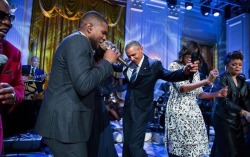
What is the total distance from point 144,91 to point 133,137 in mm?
575

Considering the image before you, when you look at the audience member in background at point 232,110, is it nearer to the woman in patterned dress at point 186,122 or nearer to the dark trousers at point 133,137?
the woman in patterned dress at point 186,122

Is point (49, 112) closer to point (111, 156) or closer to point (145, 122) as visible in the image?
point (111, 156)

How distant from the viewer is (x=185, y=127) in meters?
2.75

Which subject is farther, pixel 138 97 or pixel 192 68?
pixel 138 97

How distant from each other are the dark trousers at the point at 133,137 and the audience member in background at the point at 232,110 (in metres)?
1.03

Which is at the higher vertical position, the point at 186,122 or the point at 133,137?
the point at 186,122

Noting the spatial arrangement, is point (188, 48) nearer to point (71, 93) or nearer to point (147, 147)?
point (71, 93)

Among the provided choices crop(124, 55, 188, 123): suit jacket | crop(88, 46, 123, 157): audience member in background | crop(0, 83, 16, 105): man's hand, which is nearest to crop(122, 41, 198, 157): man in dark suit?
crop(124, 55, 188, 123): suit jacket

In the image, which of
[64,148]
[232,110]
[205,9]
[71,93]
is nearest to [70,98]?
[71,93]

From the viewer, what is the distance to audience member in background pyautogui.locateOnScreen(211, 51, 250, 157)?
9.45ft

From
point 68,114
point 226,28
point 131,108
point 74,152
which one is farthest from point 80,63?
point 226,28

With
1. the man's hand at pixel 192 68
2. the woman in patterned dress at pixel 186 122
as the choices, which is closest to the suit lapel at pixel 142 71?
the woman in patterned dress at pixel 186 122

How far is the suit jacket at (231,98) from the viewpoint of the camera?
9.52 feet

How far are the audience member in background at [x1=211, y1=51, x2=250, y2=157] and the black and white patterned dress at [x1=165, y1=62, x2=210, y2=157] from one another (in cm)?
31
